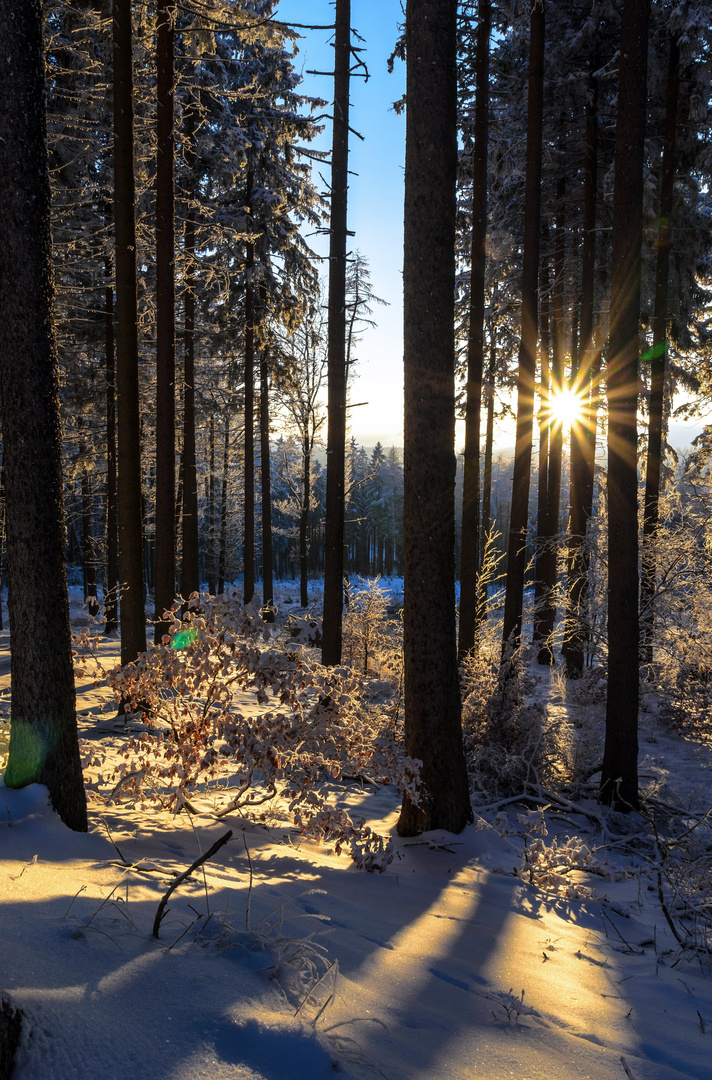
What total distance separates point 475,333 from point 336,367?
2.84 meters

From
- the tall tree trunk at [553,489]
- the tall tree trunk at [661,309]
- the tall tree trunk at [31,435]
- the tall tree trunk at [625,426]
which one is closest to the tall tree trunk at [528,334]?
the tall tree trunk at [553,489]

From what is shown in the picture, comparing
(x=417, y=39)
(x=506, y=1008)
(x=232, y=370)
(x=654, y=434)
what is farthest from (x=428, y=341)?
(x=232, y=370)

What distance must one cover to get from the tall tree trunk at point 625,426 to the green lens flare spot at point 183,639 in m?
4.88

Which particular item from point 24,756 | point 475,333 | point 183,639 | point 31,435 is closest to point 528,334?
point 475,333

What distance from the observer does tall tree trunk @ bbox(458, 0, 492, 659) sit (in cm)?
1001

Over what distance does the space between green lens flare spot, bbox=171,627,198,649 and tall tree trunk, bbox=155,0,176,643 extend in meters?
4.47

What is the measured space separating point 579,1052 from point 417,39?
654cm

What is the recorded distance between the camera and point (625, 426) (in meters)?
6.51

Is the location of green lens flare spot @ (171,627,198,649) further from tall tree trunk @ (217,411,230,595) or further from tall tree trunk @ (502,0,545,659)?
tall tree trunk @ (217,411,230,595)

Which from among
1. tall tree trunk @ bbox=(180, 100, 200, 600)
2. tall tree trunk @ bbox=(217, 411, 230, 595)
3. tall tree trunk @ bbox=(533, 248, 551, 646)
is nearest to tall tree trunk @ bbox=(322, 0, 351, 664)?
tall tree trunk @ bbox=(533, 248, 551, 646)

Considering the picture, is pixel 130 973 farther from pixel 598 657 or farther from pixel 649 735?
pixel 598 657

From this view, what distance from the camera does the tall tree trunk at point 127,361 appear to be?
7.45m

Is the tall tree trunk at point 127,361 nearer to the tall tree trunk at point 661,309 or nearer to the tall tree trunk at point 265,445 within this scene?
the tall tree trunk at point 661,309

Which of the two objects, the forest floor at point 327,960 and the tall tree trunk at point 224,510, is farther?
the tall tree trunk at point 224,510
